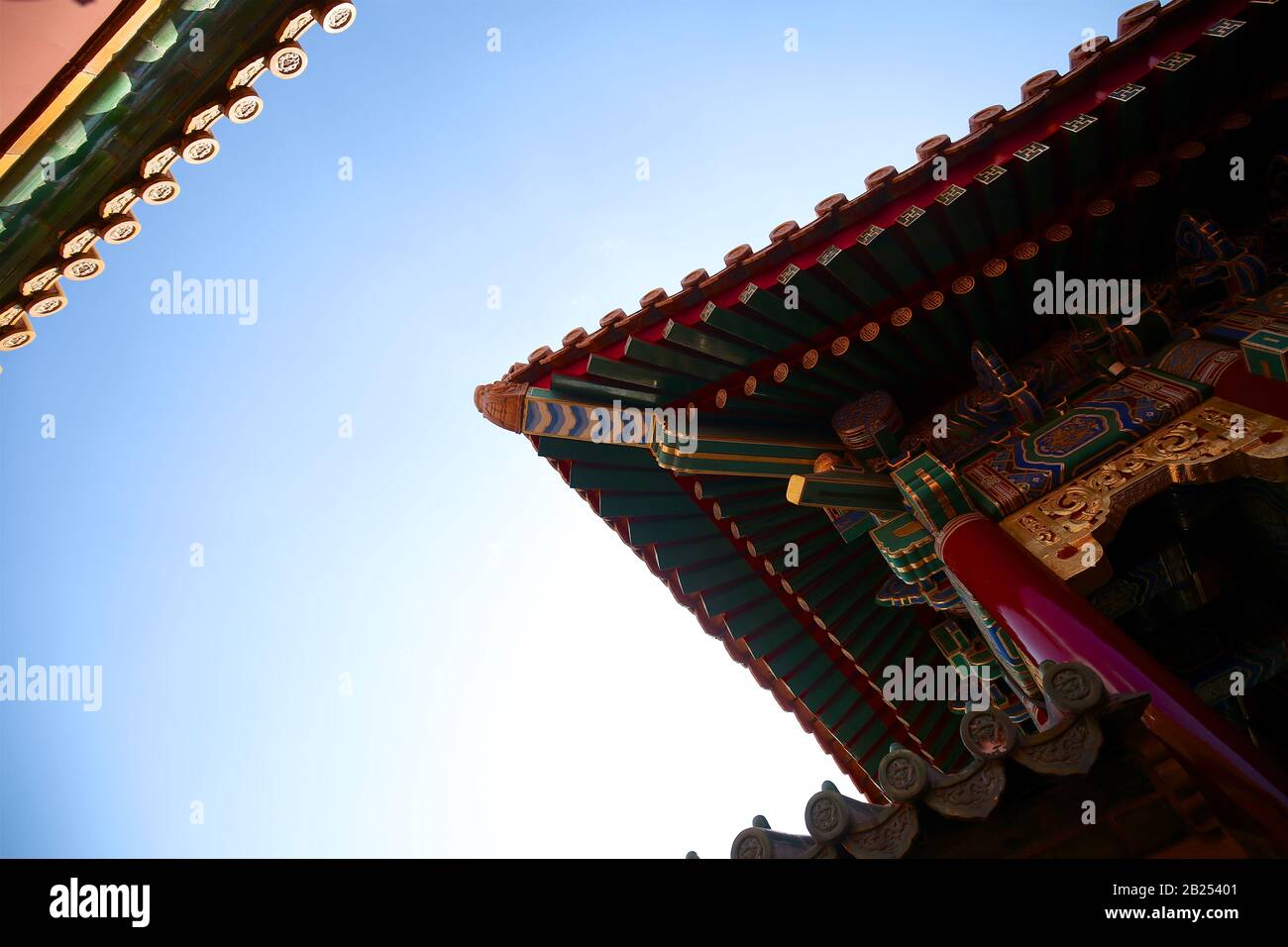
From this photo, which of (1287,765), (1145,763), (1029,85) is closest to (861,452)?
(1029,85)

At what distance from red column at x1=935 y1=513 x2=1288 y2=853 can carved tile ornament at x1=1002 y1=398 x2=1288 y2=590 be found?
0.50ft

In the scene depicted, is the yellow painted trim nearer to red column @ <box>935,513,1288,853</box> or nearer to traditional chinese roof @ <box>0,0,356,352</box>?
traditional chinese roof @ <box>0,0,356,352</box>

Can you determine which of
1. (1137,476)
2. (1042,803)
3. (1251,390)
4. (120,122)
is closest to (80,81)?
(120,122)

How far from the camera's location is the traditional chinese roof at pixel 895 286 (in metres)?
5.36

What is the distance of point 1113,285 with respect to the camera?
6.00 m

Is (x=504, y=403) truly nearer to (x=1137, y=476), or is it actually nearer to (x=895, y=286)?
(x=895, y=286)

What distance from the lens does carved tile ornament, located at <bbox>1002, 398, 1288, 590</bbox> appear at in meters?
4.84

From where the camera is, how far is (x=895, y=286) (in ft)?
19.1

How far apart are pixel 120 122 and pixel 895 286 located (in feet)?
14.6

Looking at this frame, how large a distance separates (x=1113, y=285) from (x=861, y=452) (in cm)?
185
